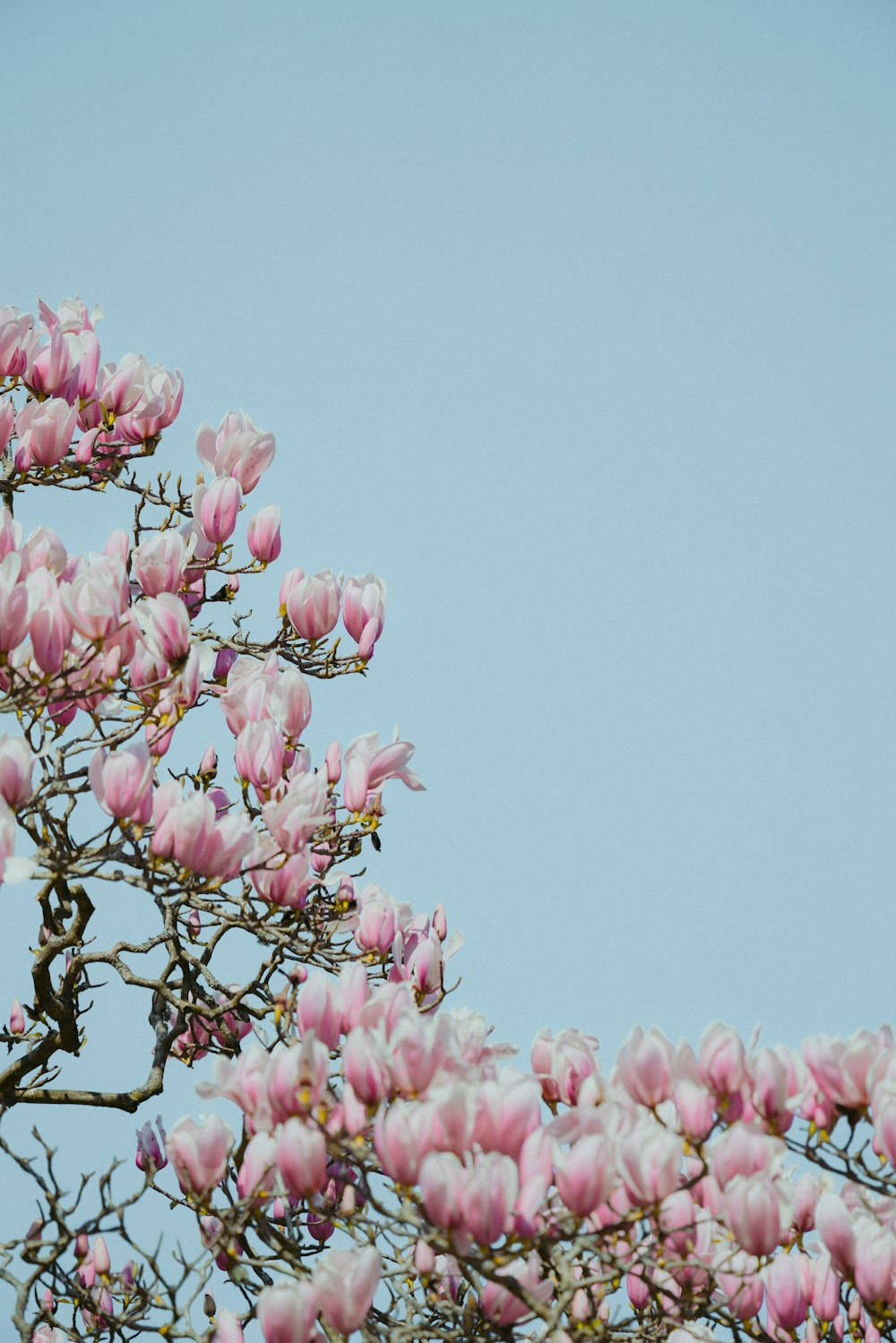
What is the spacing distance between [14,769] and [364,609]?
153cm

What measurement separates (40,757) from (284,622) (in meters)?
1.13

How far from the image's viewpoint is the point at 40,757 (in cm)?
315

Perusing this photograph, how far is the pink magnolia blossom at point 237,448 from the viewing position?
4055 mm

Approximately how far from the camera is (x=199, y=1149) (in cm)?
258

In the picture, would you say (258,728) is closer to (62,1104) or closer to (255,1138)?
(255,1138)

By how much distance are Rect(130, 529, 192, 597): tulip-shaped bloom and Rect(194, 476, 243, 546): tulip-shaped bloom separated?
0.45m

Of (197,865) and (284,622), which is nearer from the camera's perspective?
(197,865)

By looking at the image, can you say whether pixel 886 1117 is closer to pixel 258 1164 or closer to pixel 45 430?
pixel 258 1164

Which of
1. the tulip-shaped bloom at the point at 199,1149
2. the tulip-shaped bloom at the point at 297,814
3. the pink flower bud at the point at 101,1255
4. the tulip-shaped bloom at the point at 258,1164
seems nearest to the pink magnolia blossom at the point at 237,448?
the tulip-shaped bloom at the point at 297,814

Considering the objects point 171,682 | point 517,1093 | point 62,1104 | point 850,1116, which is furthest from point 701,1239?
point 62,1104

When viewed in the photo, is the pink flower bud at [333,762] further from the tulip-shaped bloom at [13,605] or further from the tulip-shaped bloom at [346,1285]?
the tulip-shaped bloom at [346,1285]

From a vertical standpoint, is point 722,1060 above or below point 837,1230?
above

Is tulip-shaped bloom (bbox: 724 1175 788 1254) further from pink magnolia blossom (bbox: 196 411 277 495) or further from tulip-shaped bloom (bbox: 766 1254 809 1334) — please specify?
pink magnolia blossom (bbox: 196 411 277 495)

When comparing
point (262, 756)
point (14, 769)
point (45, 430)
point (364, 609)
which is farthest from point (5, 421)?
point (14, 769)
